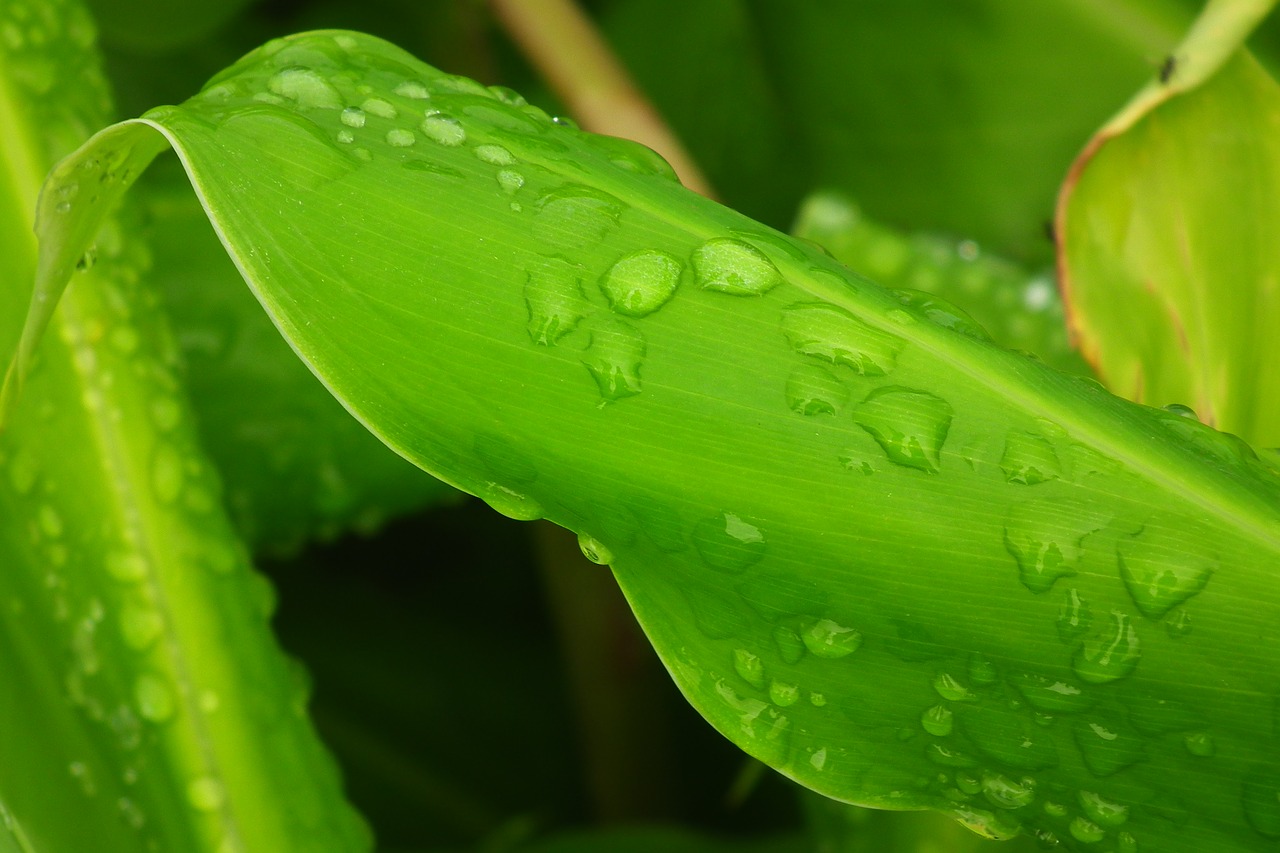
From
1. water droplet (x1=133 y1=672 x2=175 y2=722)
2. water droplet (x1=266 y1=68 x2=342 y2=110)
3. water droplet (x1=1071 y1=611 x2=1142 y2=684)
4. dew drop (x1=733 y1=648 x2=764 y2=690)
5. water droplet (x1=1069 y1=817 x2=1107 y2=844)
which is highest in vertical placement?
water droplet (x1=266 y1=68 x2=342 y2=110)

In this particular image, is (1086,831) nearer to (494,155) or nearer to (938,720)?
(938,720)

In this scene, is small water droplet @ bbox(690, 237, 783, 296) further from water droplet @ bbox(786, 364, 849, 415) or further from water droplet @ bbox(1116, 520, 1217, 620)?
water droplet @ bbox(1116, 520, 1217, 620)

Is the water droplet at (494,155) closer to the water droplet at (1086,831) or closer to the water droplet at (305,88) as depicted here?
the water droplet at (305,88)

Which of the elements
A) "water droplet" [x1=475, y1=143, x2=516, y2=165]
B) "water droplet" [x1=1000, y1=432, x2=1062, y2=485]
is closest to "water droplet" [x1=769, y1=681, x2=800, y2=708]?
"water droplet" [x1=1000, y1=432, x2=1062, y2=485]

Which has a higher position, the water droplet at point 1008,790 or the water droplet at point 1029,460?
the water droplet at point 1029,460

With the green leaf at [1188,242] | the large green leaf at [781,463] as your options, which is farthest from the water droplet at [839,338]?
the green leaf at [1188,242]

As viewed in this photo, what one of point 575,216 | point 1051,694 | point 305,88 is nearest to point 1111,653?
point 1051,694
